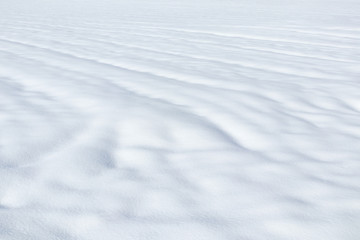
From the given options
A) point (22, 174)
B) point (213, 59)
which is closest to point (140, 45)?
point (213, 59)

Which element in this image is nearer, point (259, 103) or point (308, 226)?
point (308, 226)

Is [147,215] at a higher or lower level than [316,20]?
lower

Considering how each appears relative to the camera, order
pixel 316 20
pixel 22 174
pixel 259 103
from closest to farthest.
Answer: pixel 22 174
pixel 259 103
pixel 316 20

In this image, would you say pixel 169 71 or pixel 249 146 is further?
pixel 169 71

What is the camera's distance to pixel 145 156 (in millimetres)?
1056

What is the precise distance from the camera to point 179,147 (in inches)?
44.1

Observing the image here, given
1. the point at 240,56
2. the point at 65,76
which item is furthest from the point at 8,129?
the point at 240,56

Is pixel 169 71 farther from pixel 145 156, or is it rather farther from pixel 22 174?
pixel 22 174

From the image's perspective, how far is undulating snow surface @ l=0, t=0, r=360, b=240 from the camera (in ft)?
2.55

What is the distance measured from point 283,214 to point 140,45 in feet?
7.29

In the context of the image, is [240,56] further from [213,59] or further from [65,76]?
[65,76]

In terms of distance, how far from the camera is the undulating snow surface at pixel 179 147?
776 millimetres

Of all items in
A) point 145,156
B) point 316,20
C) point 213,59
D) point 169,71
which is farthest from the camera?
point 316,20

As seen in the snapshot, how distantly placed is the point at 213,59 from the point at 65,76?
0.84 m
